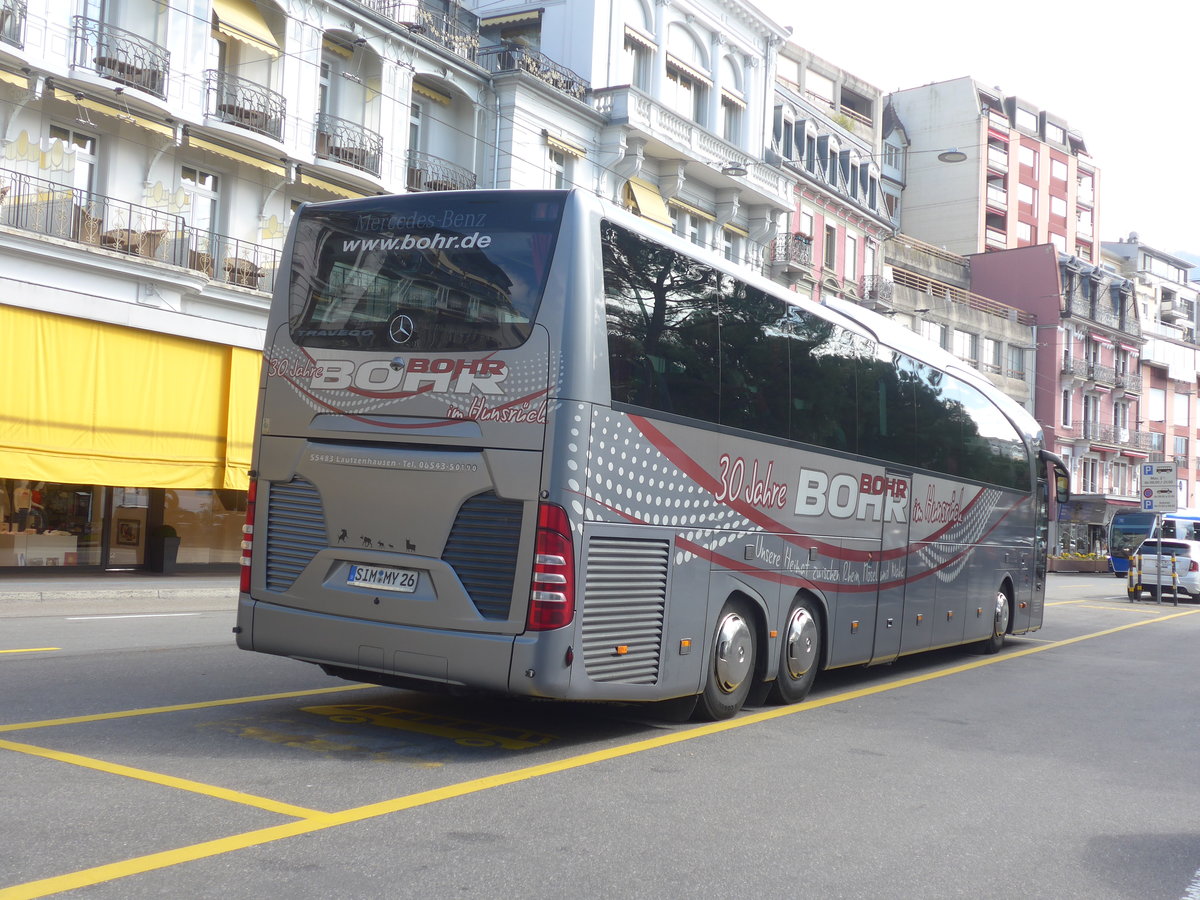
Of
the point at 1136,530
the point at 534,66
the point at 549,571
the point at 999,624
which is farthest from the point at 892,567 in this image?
the point at 1136,530

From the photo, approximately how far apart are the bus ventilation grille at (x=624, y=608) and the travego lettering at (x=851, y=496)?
2303mm

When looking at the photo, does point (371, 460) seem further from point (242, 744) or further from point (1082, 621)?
point (1082, 621)

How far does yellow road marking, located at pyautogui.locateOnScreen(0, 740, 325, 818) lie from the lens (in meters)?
5.46

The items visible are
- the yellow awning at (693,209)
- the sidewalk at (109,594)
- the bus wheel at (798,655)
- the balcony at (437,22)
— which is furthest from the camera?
the yellow awning at (693,209)

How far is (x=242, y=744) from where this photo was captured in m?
6.80

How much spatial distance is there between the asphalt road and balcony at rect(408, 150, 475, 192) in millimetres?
18663

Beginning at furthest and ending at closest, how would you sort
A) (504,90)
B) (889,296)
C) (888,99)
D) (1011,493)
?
1. (888,99)
2. (889,296)
3. (504,90)
4. (1011,493)

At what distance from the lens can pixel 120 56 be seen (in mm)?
21422

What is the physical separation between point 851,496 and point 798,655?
1640 millimetres

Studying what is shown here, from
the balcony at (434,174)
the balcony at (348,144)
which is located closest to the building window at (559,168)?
the balcony at (434,174)

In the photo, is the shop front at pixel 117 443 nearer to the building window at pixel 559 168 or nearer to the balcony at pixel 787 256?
the building window at pixel 559 168

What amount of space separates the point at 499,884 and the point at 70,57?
19.8 metres

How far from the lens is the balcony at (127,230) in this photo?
65.8 ft

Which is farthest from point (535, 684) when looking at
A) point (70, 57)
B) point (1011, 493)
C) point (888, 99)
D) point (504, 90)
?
point (888, 99)
